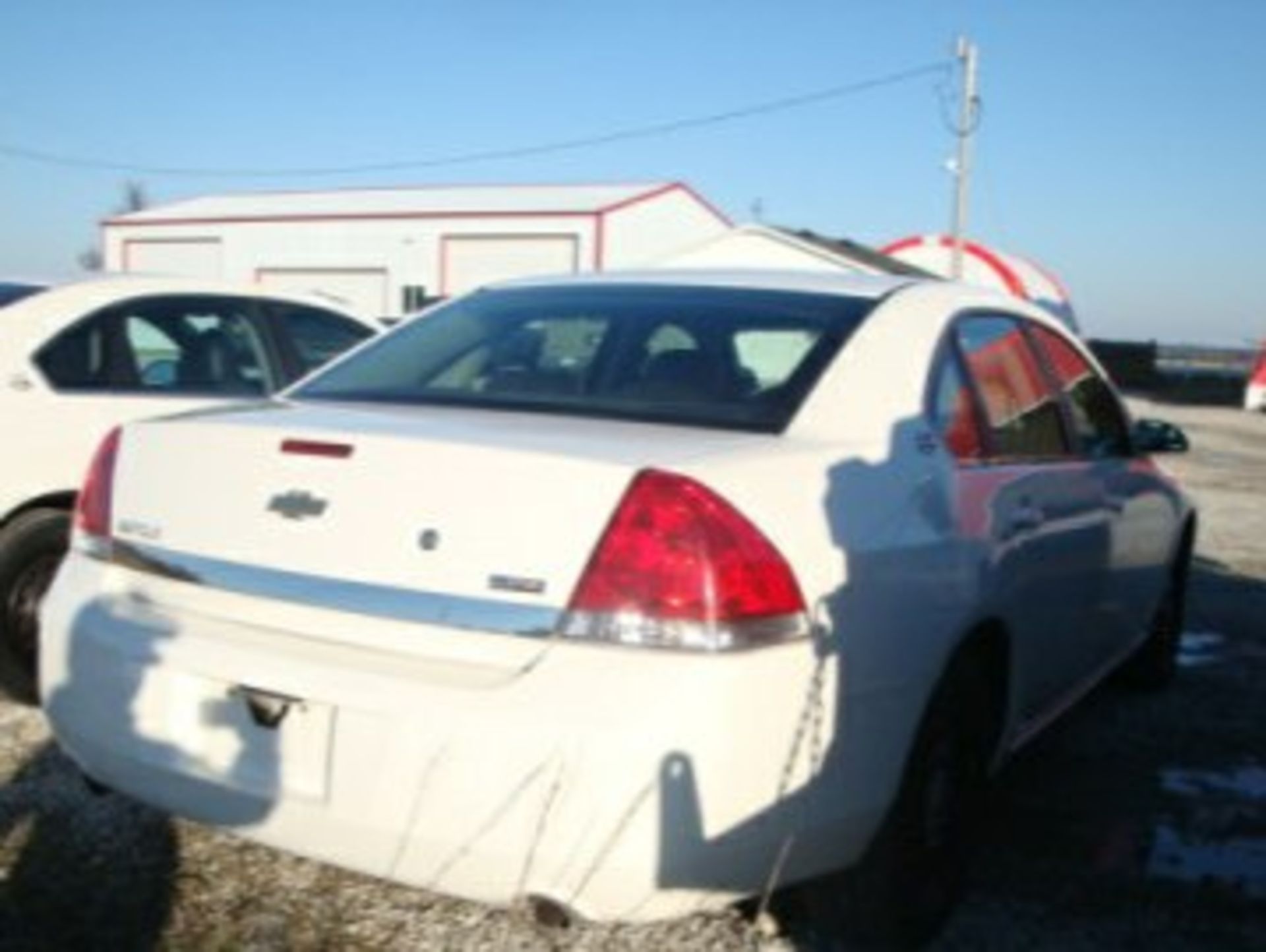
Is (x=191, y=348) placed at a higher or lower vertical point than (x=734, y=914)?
higher

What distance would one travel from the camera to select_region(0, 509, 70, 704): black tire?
4.91 meters

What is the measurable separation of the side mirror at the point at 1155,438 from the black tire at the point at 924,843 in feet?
6.25

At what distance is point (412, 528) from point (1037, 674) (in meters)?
2.07

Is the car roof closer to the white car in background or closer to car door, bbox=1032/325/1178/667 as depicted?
car door, bbox=1032/325/1178/667

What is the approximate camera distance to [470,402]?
3400mm

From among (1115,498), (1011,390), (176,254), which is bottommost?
(1115,498)

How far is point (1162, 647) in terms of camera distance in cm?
600

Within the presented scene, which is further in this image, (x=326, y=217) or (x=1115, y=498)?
(x=326, y=217)

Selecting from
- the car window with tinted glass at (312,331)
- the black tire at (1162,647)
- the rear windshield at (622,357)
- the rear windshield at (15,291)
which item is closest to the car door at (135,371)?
the car window with tinted glass at (312,331)

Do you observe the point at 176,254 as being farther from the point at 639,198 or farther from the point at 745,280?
the point at 745,280

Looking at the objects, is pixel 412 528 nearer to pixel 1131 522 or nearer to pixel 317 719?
pixel 317 719

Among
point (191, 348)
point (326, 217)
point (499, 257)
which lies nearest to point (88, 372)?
point (191, 348)

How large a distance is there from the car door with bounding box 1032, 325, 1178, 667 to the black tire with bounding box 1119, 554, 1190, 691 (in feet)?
1.19

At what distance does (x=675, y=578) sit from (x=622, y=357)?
111 centimetres
